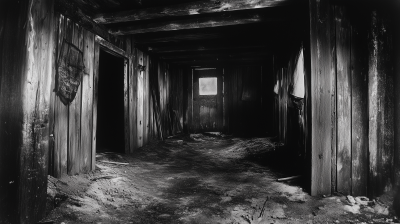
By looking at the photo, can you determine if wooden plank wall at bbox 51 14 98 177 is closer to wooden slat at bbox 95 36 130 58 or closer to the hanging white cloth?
wooden slat at bbox 95 36 130 58

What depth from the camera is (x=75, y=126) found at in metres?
3.92

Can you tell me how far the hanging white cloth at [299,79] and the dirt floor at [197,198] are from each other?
1547 millimetres

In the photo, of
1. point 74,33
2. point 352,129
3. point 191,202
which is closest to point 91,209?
point 191,202

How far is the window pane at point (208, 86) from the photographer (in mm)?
10664

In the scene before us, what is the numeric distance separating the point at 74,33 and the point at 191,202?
11.5ft

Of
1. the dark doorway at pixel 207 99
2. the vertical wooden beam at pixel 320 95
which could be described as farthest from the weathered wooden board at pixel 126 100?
the dark doorway at pixel 207 99

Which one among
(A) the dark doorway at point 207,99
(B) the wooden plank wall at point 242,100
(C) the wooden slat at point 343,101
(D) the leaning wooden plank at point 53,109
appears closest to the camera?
(C) the wooden slat at point 343,101

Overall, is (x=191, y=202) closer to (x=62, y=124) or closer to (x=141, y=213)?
(x=141, y=213)

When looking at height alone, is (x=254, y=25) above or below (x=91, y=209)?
above

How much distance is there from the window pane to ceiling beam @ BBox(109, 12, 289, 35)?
6.01 m

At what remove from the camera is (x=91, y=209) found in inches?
108

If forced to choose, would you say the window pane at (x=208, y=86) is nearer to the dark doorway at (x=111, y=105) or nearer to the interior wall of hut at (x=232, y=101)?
the interior wall of hut at (x=232, y=101)

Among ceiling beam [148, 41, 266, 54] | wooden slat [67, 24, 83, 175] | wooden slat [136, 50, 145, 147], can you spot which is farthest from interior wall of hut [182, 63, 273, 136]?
wooden slat [67, 24, 83, 175]

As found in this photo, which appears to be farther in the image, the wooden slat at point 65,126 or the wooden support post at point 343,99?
the wooden slat at point 65,126
